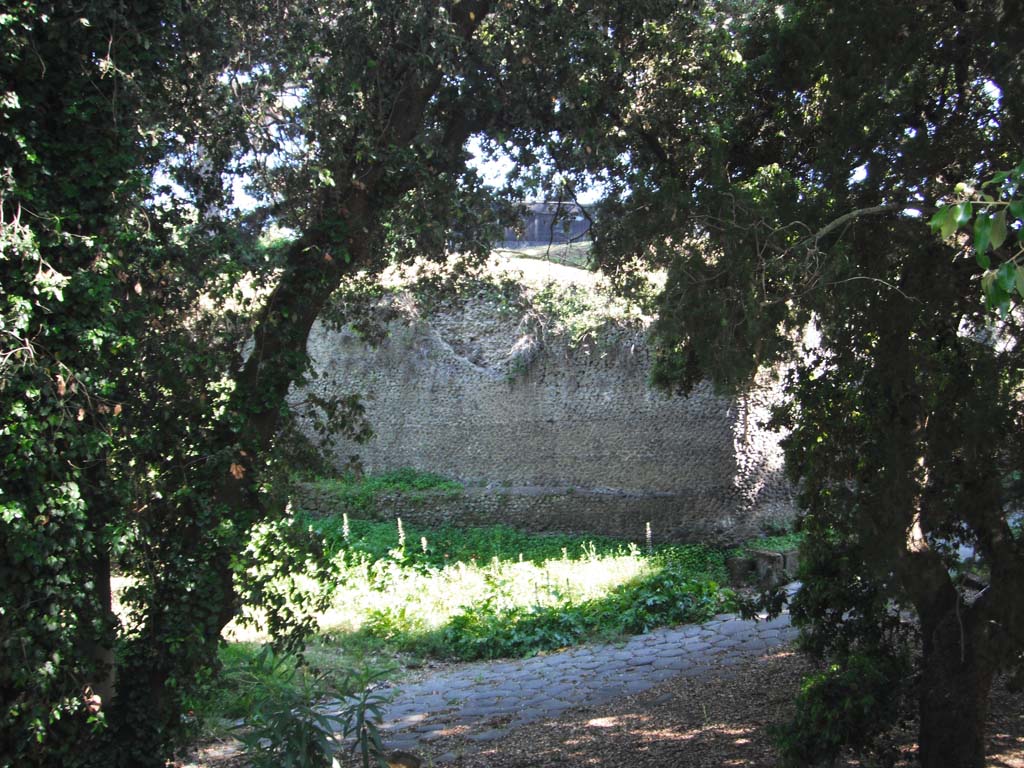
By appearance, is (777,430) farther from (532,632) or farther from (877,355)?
(532,632)

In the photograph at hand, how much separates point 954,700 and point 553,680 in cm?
418

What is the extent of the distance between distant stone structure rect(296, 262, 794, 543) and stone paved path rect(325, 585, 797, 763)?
15.9 feet

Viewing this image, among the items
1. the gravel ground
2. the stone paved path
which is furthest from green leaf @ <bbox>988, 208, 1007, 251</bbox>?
the stone paved path

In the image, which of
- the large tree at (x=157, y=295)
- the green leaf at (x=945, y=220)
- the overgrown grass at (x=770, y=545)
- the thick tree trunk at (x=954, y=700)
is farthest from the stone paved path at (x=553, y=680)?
the green leaf at (x=945, y=220)

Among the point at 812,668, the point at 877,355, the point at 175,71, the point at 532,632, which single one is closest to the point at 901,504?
the point at 877,355

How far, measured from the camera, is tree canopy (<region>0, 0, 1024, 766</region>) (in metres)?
4.82

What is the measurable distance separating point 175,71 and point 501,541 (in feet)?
40.4

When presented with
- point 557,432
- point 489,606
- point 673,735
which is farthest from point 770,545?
point 673,735

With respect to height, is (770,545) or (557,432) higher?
(557,432)

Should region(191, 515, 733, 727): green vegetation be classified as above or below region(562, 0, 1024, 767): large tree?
below

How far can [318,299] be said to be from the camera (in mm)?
6059

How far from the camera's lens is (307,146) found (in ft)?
20.8

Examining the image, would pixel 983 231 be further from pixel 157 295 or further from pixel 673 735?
pixel 673 735

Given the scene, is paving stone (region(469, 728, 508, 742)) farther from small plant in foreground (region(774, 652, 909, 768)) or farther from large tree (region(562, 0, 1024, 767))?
large tree (region(562, 0, 1024, 767))
